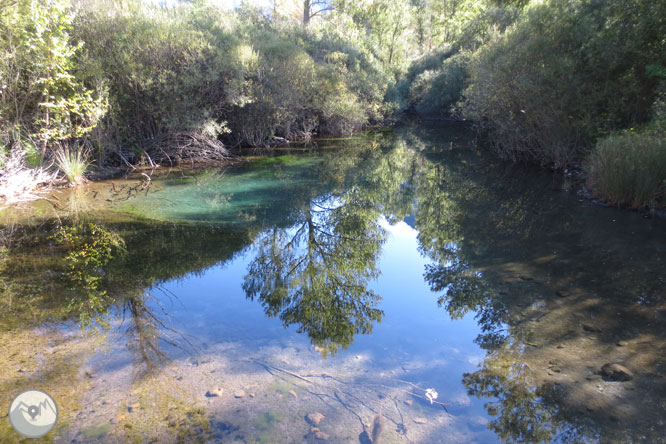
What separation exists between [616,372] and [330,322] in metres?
2.91

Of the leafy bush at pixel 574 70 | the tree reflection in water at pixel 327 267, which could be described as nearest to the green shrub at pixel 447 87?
the leafy bush at pixel 574 70

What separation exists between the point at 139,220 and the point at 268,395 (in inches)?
243

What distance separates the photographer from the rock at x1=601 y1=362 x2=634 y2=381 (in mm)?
3674

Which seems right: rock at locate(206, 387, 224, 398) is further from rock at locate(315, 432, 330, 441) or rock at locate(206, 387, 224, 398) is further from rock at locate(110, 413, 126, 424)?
rock at locate(315, 432, 330, 441)

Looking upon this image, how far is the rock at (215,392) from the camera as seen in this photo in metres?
3.47

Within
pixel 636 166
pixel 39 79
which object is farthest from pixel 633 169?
pixel 39 79

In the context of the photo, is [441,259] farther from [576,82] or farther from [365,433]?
[576,82]

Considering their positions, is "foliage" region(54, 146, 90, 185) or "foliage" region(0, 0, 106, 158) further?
"foliage" region(54, 146, 90, 185)

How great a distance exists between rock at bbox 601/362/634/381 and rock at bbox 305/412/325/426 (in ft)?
8.69

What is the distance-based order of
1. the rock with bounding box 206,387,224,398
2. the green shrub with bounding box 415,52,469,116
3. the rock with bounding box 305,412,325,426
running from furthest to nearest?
the green shrub with bounding box 415,52,469,116, the rock with bounding box 206,387,224,398, the rock with bounding box 305,412,325,426

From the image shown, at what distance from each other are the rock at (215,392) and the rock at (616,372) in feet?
11.5

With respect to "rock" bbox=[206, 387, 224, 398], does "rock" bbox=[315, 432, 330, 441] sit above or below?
below

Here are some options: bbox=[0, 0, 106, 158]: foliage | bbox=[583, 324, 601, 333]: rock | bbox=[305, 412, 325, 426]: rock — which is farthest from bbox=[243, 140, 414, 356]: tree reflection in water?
bbox=[0, 0, 106, 158]: foliage

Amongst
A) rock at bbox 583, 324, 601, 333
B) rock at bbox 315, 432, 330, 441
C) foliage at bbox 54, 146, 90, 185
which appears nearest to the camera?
rock at bbox 315, 432, 330, 441
